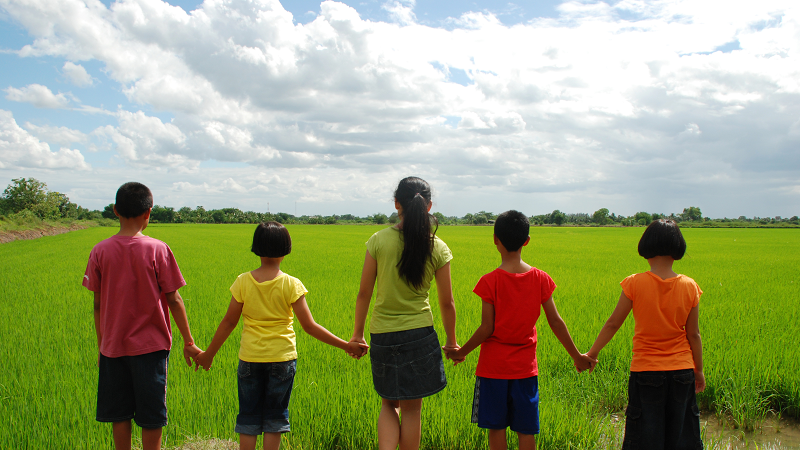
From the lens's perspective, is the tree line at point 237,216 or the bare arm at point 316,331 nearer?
the bare arm at point 316,331

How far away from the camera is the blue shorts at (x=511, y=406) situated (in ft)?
6.81

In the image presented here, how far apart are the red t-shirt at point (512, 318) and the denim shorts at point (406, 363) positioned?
0.97 feet

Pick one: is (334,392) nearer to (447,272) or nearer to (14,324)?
(447,272)

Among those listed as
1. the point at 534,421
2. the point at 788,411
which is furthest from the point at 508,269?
the point at 788,411

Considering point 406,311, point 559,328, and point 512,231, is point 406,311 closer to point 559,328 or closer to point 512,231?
point 512,231

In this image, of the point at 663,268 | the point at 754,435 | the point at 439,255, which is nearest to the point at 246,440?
the point at 439,255

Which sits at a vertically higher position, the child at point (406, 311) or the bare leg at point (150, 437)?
the child at point (406, 311)

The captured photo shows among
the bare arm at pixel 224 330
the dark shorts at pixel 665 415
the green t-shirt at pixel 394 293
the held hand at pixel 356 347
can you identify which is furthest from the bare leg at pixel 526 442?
the bare arm at pixel 224 330

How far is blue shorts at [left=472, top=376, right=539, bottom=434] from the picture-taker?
207cm

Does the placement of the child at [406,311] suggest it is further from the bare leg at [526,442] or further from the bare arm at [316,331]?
the bare leg at [526,442]

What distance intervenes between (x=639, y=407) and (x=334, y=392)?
2.18 m

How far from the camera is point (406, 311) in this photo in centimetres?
216

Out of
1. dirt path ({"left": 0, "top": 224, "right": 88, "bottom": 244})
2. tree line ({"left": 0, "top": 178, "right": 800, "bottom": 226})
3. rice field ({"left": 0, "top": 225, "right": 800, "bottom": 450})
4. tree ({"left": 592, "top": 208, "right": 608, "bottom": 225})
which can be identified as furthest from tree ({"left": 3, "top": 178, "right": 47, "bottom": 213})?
tree ({"left": 592, "top": 208, "right": 608, "bottom": 225})

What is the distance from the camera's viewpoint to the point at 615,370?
4.02 m
